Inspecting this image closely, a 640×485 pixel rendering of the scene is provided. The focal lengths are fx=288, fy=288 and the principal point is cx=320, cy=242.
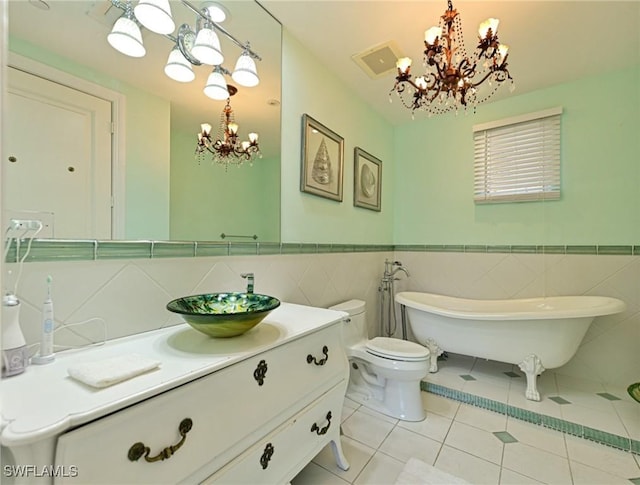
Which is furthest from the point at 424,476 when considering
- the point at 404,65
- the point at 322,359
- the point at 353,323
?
the point at 404,65

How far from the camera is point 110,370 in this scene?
2.49ft

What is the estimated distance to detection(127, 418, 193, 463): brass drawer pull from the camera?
2.23 ft

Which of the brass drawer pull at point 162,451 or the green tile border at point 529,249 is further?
the green tile border at point 529,249

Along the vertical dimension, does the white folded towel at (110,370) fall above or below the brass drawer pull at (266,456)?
above

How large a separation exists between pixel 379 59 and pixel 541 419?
2769mm

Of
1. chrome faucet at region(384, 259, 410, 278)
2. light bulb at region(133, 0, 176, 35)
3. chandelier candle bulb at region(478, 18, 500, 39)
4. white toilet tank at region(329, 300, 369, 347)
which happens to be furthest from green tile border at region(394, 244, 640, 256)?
light bulb at region(133, 0, 176, 35)

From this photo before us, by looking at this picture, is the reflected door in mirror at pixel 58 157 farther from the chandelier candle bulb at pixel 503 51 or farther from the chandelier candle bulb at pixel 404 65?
the chandelier candle bulb at pixel 503 51

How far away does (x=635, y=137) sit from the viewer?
2.28m

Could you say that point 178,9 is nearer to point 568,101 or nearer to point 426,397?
point 426,397

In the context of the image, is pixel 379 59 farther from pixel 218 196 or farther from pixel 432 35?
pixel 218 196

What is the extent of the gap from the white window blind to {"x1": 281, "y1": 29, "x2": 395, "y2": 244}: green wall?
959mm

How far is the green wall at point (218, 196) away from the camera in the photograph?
4.56 feet

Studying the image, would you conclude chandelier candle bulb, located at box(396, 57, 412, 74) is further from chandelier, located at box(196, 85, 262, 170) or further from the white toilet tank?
the white toilet tank

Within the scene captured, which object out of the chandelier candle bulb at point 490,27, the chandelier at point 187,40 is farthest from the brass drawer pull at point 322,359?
the chandelier candle bulb at point 490,27
